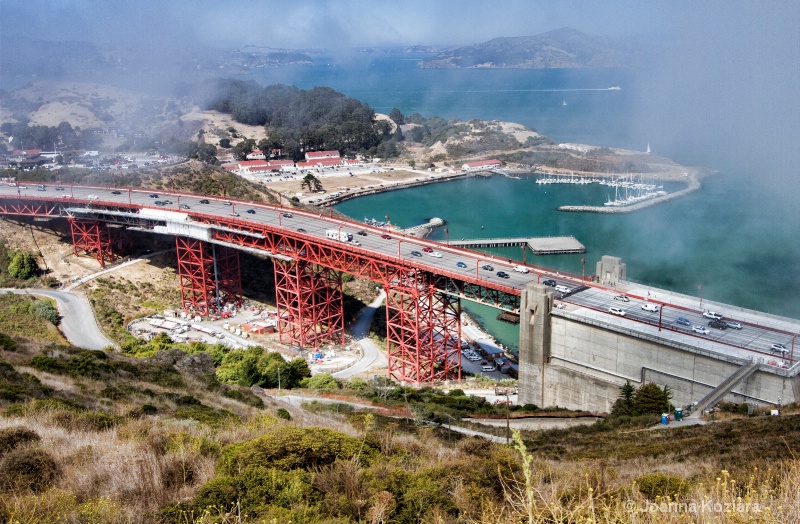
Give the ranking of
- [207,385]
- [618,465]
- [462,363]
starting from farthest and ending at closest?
[462,363], [207,385], [618,465]

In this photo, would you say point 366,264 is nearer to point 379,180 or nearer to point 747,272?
point 747,272

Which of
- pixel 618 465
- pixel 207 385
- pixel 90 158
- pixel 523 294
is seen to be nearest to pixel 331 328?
pixel 523 294

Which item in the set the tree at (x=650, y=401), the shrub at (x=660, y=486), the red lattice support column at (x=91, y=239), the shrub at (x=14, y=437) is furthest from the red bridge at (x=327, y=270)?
the shrub at (x=14, y=437)

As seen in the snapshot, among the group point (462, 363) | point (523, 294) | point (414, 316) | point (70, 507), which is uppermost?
point (70, 507)

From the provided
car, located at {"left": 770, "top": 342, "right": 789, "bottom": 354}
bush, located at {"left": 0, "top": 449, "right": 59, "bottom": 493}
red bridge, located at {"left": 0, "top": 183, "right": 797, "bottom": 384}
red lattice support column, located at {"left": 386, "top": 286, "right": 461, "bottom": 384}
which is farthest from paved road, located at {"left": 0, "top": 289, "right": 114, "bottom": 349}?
car, located at {"left": 770, "top": 342, "right": 789, "bottom": 354}

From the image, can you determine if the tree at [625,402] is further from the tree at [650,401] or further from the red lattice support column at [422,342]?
the red lattice support column at [422,342]
